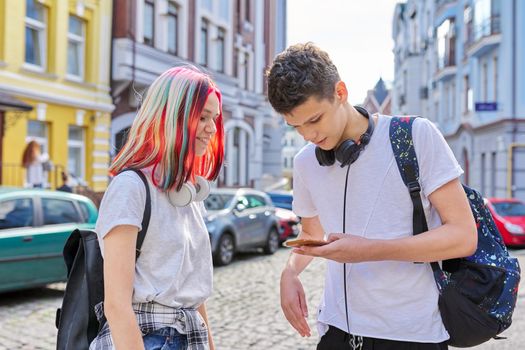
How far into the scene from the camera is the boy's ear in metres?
2.16

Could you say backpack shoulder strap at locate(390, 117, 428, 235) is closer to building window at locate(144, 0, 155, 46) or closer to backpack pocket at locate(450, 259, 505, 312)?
backpack pocket at locate(450, 259, 505, 312)

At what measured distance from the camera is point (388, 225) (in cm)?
214

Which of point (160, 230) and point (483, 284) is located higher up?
point (160, 230)

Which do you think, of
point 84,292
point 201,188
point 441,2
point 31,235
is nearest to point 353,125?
point 201,188

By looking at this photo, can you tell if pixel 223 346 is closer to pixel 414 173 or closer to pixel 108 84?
pixel 414 173

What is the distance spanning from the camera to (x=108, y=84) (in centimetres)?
1984

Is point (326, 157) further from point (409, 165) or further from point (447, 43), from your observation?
point (447, 43)

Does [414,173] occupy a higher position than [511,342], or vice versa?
[414,173]

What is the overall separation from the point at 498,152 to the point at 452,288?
27.9m

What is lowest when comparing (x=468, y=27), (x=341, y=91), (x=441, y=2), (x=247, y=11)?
(x=341, y=91)

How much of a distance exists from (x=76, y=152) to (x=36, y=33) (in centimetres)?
370

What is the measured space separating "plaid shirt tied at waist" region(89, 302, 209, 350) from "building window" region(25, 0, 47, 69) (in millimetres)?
16163

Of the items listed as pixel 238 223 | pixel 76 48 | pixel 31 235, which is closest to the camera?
pixel 31 235

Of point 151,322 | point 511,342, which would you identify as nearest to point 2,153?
point 511,342
